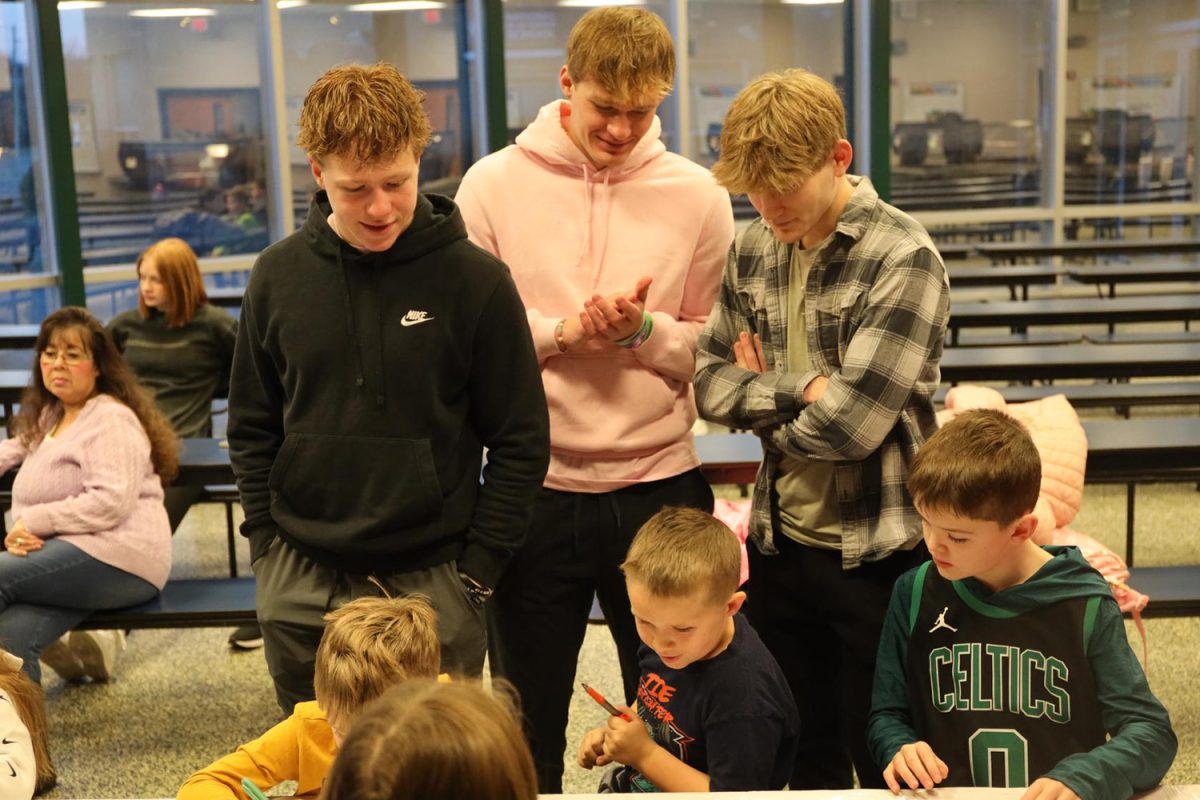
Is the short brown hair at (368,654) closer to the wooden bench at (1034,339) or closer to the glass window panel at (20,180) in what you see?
the wooden bench at (1034,339)

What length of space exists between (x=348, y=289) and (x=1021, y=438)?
0.96m

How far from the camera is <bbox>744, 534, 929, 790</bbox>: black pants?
6.28 feet

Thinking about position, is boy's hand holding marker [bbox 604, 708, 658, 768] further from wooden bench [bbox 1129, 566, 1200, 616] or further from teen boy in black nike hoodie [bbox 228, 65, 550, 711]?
wooden bench [bbox 1129, 566, 1200, 616]

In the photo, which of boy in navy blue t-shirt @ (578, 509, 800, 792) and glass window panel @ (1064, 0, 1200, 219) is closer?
boy in navy blue t-shirt @ (578, 509, 800, 792)

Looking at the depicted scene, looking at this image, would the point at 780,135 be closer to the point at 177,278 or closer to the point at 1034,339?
the point at 177,278

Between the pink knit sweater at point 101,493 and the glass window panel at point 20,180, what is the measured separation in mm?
5021

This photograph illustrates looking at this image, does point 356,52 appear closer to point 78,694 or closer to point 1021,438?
point 78,694

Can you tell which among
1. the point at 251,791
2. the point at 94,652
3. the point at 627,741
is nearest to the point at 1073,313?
the point at 94,652

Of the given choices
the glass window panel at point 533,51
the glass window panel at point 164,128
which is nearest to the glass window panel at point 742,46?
the glass window panel at point 533,51

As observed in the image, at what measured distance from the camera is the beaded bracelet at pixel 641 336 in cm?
196

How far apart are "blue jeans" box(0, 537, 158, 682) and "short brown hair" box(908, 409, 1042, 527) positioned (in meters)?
2.17

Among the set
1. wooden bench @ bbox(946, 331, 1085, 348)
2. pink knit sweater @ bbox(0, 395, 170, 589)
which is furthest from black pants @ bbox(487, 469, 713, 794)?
wooden bench @ bbox(946, 331, 1085, 348)

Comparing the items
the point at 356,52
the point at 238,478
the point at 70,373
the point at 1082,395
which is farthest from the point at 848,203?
the point at 356,52

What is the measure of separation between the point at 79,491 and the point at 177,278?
140 cm
